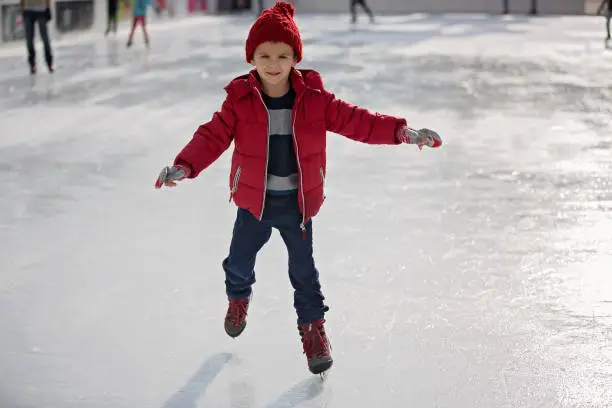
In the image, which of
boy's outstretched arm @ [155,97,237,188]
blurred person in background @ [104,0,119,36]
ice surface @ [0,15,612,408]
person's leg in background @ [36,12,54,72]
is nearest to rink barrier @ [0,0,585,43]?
blurred person in background @ [104,0,119,36]

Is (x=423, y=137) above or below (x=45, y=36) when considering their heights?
above

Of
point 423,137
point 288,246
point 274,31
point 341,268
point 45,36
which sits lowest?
point 341,268

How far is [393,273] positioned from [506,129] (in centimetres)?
497

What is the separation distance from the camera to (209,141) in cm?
353

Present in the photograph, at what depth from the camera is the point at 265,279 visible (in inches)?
195

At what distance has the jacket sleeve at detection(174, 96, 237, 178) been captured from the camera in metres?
3.49

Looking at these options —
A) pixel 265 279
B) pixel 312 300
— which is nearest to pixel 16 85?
pixel 265 279

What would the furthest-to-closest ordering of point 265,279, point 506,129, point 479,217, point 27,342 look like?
1. point 506,129
2. point 479,217
3. point 265,279
4. point 27,342

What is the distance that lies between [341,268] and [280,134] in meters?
1.74

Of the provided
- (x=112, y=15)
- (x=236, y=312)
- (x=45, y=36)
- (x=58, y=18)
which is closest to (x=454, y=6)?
(x=112, y=15)

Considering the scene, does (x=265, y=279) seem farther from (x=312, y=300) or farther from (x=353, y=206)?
(x=353, y=206)

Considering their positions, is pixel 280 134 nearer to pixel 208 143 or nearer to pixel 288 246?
pixel 208 143

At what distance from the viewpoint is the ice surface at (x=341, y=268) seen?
3.64 metres

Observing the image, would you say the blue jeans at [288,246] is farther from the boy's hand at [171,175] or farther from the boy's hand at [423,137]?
the boy's hand at [423,137]
